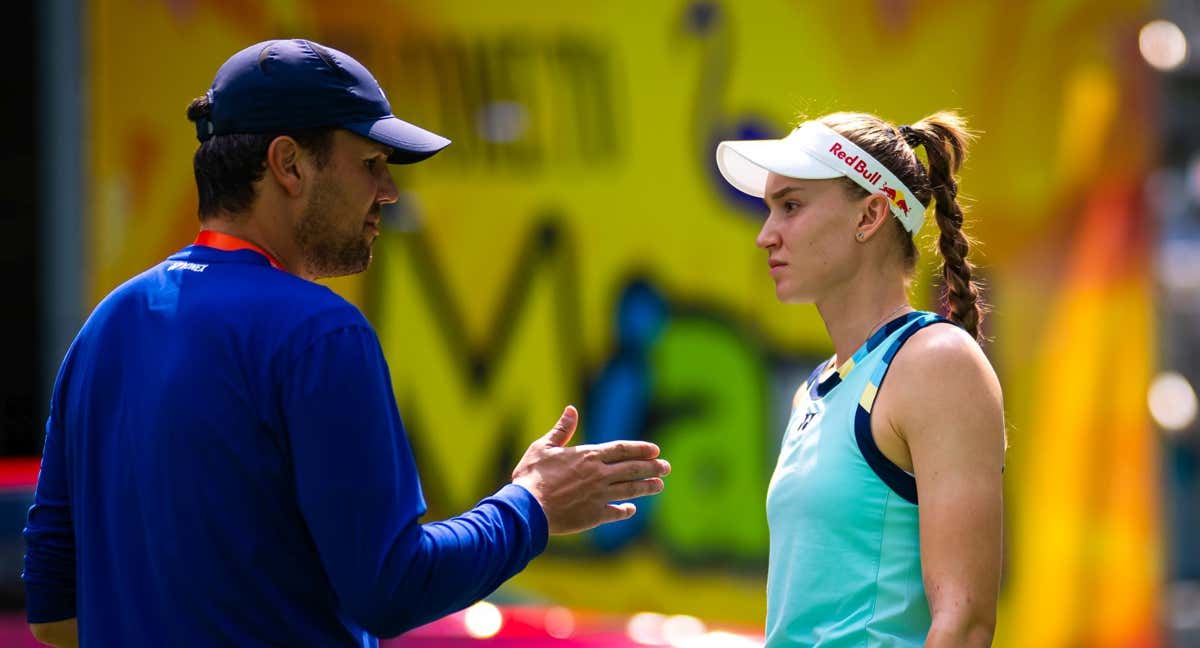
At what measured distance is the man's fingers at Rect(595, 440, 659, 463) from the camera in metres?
2.80

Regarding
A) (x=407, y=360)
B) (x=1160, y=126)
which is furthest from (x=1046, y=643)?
(x=407, y=360)

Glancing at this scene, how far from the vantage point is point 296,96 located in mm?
2662

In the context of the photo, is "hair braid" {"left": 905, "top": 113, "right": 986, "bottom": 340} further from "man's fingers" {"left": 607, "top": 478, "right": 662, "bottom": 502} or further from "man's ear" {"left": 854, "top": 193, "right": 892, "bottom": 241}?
"man's fingers" {"left": 607, "top": 478, "right": 662, "bottom": 502}

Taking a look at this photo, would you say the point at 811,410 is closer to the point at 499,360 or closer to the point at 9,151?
the point at 499,360

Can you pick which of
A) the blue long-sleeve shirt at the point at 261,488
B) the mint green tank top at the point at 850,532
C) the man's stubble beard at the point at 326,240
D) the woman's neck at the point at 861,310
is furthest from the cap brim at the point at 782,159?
the blue long-sleeve shirt at the point at 261,488

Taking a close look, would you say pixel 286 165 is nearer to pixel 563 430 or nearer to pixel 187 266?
pixel 187 266

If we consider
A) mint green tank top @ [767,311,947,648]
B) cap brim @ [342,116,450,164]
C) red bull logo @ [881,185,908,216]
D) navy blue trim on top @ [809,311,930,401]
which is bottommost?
mint green tank top @ [767,311,947,648]

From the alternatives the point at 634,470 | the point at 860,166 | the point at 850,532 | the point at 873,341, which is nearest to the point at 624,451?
the point at 634,470

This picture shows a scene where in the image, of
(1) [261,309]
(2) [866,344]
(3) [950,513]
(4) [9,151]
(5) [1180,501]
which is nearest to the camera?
(1) [261,309]

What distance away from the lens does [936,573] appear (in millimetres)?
2707

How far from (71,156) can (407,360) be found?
216cm

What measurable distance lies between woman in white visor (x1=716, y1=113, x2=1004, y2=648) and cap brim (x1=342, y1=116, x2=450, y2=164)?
0.69 metres

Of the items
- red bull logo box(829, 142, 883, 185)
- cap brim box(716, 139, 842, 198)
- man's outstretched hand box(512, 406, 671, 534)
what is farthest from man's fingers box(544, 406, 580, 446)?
red bull logo box(829, 142, 883, 185)

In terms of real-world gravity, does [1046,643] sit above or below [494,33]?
below
